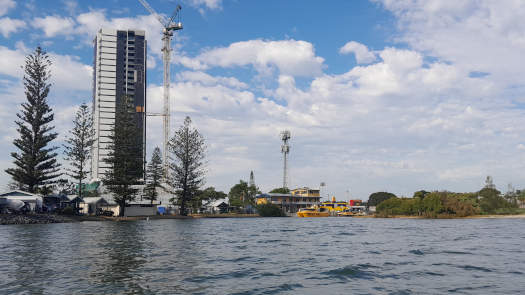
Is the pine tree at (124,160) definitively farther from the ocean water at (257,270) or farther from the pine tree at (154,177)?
the ocean water at (257,270)

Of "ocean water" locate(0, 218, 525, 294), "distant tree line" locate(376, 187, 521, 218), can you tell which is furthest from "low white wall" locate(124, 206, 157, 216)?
"distant tree line" locate(376, 187, 521, 218)

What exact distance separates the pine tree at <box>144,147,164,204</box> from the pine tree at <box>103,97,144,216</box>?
42.5ft

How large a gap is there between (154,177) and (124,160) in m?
18.1

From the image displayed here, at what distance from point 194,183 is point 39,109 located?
30693 millimetres

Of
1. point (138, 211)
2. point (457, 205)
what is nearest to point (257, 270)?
point (138, 211)

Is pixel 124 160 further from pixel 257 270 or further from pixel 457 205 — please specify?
pixel 457 205

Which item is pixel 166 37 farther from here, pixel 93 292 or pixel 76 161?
pixel 93 292

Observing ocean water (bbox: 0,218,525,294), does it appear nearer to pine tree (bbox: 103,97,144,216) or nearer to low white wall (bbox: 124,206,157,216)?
pine tree (bbox: 103,97,144,216)

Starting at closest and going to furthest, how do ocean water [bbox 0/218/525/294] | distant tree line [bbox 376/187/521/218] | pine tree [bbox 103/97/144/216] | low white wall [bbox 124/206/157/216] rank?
ocean water [bbox 0/218/525/294], pine tree [bbox 103/97/144/216], low white wall [bbox 124/206/157/216], distant tree line [bbox 376/187/521/218]

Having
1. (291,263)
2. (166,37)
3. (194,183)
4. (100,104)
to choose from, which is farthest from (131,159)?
(100,104)

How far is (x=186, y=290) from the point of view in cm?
1078

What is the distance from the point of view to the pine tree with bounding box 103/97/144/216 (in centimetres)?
7006

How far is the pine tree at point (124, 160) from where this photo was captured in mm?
70062

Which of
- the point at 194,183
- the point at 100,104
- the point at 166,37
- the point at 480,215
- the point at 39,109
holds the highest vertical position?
the point at 166,37
